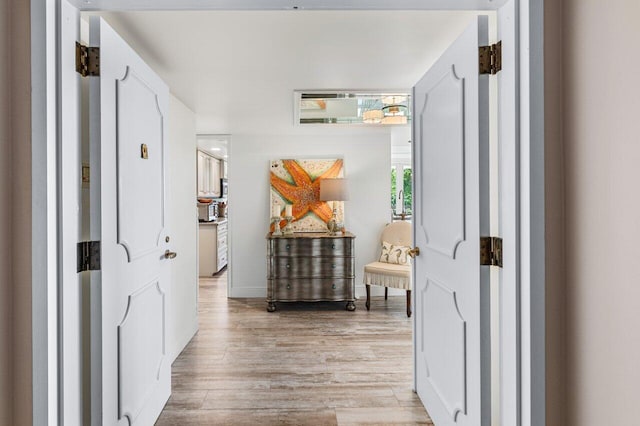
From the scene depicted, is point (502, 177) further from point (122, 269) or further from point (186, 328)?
point (186, 328)

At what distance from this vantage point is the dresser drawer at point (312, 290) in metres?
4.45

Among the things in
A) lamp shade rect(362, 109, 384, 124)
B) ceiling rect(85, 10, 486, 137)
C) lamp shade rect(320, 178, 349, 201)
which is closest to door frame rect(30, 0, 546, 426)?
ceiling rect(85, 10, 486, 137)

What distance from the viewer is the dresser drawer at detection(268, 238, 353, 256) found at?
446 centimetres

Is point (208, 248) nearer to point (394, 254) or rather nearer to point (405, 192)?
point (394, 254)

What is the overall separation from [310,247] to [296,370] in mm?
1793

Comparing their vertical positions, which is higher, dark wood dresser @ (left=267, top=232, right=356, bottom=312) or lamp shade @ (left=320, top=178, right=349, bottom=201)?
lamp shade @ (left=320, top=178, right=349, bottom=201)

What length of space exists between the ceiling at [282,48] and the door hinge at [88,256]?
1081 millimetres

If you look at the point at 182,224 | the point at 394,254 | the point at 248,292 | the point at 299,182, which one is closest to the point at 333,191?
the point at 299,182

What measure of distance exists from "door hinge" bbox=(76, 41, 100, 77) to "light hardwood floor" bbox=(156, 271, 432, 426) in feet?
5.83

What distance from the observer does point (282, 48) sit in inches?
88.2

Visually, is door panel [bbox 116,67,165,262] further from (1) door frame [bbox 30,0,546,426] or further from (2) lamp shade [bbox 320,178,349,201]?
(2) lamp shade [bbox 320,178,349,201]

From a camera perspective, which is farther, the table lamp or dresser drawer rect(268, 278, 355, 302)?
the table lamp
